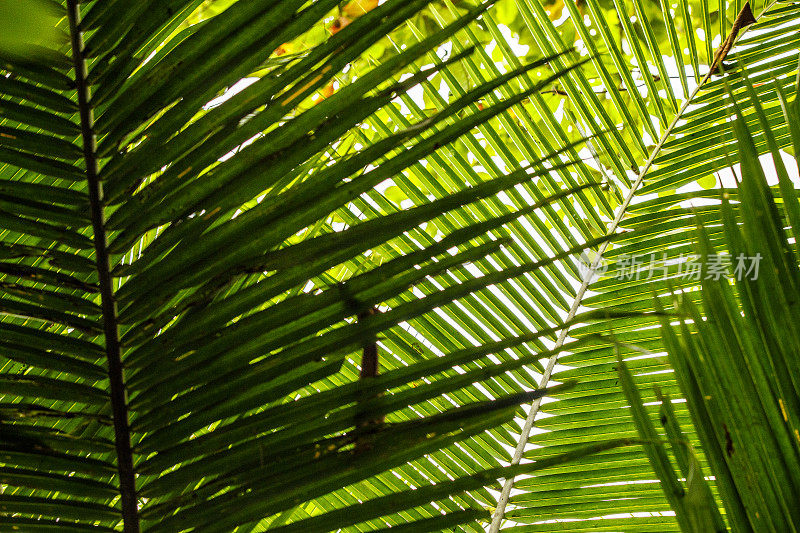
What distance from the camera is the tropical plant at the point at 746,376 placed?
21.5 inches

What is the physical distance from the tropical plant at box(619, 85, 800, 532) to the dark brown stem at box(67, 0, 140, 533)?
49cm

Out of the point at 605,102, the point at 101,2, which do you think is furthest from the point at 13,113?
the point at 605,102

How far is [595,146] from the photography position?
149 cm

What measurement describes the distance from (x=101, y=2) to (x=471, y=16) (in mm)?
365

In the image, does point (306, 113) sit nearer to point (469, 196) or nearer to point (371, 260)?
point (469, 196)

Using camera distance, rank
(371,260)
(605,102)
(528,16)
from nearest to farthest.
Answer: (528,16) < (371,260) < (605,102)

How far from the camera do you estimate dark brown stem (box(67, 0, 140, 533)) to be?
2.20 feet

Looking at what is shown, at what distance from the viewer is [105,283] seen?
70cm

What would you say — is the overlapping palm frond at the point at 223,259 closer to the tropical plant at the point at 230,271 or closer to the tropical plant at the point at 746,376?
the tropical plant at the point at 230,271

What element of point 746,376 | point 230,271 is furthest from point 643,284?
point 230,271

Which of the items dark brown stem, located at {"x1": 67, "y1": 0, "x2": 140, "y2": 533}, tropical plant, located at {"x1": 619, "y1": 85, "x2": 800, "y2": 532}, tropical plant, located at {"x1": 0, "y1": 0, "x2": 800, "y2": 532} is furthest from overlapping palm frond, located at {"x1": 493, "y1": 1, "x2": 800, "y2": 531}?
dark brown stem, located at {"x1": 67, "y1": 0, "x2": 140, "y2": 533}

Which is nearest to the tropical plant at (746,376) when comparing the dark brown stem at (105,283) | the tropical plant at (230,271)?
the tropical plant at (230,271)

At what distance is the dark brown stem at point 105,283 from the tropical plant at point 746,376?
49 cm

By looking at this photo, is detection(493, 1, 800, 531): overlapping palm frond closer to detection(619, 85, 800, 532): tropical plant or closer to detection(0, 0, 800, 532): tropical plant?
detection(619, 85, 800, 532): tropical plant
